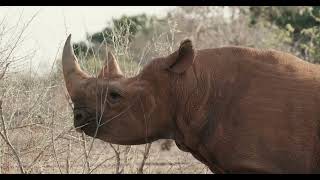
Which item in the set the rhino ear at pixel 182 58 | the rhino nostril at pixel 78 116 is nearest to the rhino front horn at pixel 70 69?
the rhino nostril at pixel 78 116

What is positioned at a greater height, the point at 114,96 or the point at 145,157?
the point at 114,96

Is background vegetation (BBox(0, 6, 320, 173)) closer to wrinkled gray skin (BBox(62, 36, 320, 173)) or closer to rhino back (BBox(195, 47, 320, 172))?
wrinkled gray skin (BBox(62, 36, 320, 173))

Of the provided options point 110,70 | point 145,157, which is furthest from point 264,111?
point 145,157

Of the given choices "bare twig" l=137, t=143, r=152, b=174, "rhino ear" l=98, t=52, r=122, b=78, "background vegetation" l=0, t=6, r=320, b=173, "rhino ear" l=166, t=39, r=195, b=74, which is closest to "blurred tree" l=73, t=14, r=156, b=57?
"background vegetation" l=0, t=6, r=320, b=173

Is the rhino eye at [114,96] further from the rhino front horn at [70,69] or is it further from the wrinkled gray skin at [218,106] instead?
the rhino front horn at [70,69]

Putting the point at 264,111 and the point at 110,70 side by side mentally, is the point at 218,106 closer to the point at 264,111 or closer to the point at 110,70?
the point at 264,111

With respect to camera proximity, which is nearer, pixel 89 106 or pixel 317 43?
pixel 89 106

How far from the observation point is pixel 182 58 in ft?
24.4

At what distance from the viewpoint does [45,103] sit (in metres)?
9.24

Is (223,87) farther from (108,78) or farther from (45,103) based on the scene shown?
(45,103)

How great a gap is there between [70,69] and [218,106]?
60.4 inches
